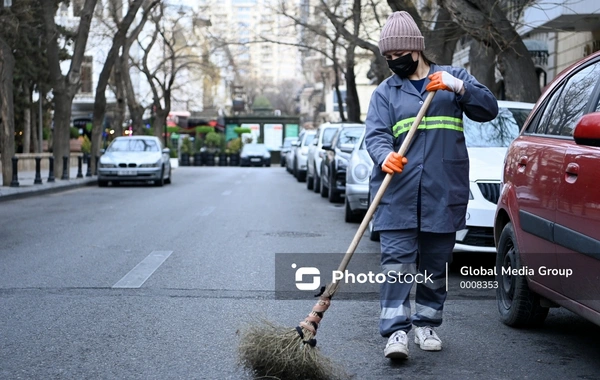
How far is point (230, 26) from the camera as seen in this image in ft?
153

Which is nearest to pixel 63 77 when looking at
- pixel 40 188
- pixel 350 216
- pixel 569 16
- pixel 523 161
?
pixel 40 188

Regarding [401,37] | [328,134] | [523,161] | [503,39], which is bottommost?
[328,134]

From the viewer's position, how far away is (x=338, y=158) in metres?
17.6

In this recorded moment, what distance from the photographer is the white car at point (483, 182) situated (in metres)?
8.43

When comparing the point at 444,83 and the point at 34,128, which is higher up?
the point at 444,83

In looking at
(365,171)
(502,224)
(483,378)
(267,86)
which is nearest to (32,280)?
(502,224)

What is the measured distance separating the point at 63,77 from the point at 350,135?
12.5 metres

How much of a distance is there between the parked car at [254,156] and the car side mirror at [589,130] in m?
Answer: 48.8

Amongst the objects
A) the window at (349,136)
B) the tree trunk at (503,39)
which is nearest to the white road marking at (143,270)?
the tree trunk at (503,39)

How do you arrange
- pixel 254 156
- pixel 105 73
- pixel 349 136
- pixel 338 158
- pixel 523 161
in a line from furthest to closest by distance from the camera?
pixel 254 156 → pixel 105 73 → pixel 349 136 → pixel 338 158 → pixel 523 161

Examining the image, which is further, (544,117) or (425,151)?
(544,117)

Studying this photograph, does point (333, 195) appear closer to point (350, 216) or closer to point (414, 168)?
point (350, 216)

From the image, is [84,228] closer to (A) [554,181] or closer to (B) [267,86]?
(A) [554,181]

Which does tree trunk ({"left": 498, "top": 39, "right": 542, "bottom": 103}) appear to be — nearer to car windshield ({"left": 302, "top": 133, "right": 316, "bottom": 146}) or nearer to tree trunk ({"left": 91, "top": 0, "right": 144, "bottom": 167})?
tree trunk ({"left": 91, "top": 0, "right": 144, "bottom": 167})
